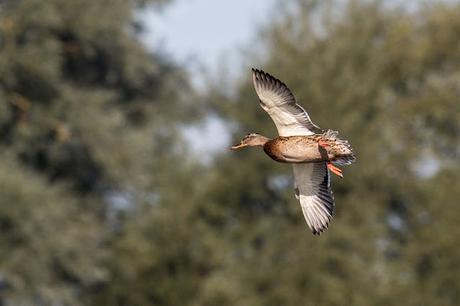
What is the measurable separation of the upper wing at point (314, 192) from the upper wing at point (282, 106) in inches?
35.0

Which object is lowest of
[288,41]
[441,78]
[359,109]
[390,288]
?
[390,288]

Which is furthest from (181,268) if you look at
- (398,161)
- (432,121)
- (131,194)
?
(432,121)

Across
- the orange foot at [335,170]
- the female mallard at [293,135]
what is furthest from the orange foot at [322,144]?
the orange foot at [335,170]

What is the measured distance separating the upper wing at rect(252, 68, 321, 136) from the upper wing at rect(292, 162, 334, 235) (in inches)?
35.0

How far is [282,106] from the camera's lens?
32.1 feet

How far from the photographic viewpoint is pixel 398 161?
2909cm

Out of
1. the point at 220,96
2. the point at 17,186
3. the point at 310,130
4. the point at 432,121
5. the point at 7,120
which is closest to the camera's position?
the point at 310,130

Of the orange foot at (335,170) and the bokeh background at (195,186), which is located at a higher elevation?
the bokeh background at (195,186)

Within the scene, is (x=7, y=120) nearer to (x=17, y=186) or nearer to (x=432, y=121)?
(x=17, y=186)

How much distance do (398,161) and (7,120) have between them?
8127mm

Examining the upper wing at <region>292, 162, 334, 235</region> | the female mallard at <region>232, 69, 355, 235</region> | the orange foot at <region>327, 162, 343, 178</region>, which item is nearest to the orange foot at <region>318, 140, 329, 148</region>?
the female mallard at <region>232, 69, 355, 235</region>

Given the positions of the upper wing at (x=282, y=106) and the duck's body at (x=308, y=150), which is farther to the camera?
the upper wing at (x=282, y=106)

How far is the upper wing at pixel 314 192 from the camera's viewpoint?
34.7 feet

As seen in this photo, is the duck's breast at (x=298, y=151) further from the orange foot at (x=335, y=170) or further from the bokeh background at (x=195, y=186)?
the bokeh background at (x=195, y=186)
